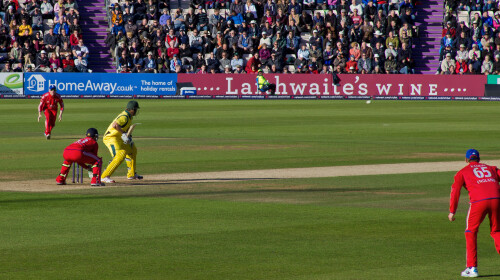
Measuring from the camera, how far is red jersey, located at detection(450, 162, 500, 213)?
9.75m

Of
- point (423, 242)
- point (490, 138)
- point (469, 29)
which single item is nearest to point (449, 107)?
point (469, 29)

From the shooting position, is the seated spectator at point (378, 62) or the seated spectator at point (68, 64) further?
the seated spectator at point (378, 62)

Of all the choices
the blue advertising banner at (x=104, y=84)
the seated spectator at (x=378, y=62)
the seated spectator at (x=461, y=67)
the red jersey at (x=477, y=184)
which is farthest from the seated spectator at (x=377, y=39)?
the red jersey at (x=477, y=184)

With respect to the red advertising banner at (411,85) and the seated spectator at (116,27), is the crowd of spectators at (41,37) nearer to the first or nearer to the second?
the seated spectator at (116,27)

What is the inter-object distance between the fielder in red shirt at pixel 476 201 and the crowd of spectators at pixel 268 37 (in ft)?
124

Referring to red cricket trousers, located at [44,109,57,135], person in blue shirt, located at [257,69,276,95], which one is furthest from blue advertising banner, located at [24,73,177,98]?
red cricket trousers, located at [44,109,57,135]

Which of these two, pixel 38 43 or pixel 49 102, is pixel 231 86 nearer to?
pixel 38 43

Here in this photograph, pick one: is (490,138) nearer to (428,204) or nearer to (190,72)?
(428,204)

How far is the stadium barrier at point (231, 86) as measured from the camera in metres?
46.6

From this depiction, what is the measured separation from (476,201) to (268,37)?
41.1 m

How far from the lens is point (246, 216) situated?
1399cm

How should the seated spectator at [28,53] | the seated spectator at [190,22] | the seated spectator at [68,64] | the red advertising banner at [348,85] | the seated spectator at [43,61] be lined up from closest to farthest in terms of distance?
the red advertising banner at [348,85], the seated spectator at [68,64], the seated spectator at [43,61], the seated spectator at [28,53], the seated spectator at [190,22]

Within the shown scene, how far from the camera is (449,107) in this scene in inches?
1654

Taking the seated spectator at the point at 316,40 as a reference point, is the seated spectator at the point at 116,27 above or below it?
above
